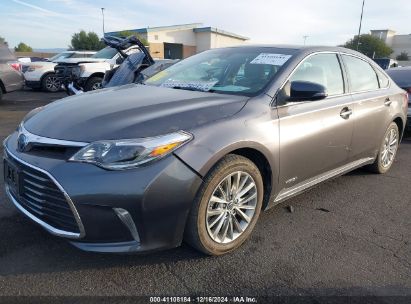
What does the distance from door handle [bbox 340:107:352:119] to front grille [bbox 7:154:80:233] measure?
273cm

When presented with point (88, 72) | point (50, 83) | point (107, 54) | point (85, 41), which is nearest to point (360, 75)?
point (88, 72)

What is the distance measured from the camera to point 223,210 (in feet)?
9.26

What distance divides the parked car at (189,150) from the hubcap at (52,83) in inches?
441

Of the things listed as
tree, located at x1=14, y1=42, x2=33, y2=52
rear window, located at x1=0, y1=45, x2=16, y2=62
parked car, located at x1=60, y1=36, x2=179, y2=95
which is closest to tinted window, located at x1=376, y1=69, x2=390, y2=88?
parked car, located at x1=60, y1=36, x2=179, y2=95

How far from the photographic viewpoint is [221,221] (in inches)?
111

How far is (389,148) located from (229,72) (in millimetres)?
2802

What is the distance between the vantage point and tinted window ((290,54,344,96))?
349 cm

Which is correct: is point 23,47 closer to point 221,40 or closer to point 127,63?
point 221,40

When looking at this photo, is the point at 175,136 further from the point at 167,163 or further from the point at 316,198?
the point at 316,198

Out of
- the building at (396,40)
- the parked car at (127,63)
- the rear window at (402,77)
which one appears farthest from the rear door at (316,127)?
the building at (396,40)

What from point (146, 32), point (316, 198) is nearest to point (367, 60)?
point (316, 198)

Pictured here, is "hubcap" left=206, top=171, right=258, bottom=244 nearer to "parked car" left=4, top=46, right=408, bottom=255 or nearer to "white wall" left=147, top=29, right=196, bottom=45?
"parked car" left=4, top=46, right=408, bottom=255

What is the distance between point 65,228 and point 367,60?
3897 mm

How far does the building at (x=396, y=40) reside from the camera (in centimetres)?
7806
